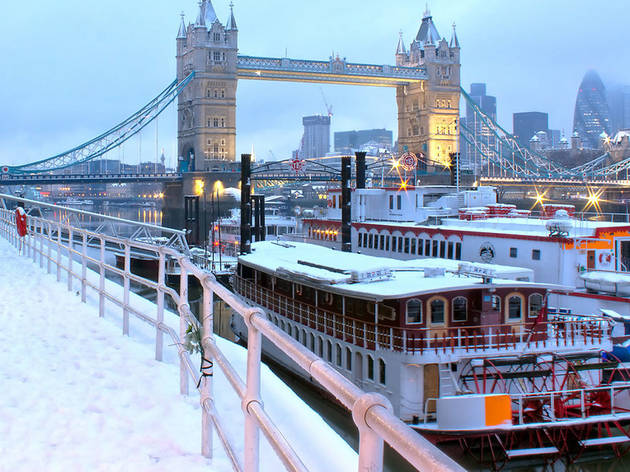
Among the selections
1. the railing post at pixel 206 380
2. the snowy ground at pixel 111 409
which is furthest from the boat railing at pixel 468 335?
the railing post at pixel 206 380

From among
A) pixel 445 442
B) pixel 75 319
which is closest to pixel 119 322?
pixel 75 319

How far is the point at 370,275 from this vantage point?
41.7ft

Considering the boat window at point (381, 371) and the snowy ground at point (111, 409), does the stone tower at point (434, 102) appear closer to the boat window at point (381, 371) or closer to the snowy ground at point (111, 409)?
the boat window at point (381, 371)

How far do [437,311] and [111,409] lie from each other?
861 cm

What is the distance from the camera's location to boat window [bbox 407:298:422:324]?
11.7 metres

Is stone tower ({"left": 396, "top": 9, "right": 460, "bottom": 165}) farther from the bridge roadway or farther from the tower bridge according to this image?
the bridge roadway

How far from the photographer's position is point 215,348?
322 centimetres

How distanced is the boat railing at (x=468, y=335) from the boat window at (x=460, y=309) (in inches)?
9.7

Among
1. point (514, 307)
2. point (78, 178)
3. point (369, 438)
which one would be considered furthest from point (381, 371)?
point (78, 178)

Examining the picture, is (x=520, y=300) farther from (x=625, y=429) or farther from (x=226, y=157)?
(x=226, y=157)

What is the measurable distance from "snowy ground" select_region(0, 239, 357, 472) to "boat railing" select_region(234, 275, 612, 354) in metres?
6.17

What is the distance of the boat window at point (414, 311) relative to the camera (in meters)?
11.7

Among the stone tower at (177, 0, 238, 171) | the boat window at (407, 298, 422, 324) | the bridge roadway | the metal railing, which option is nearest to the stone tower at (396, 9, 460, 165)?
the stone tower at (177, 0, 238, 171)

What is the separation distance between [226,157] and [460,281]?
6093cm
